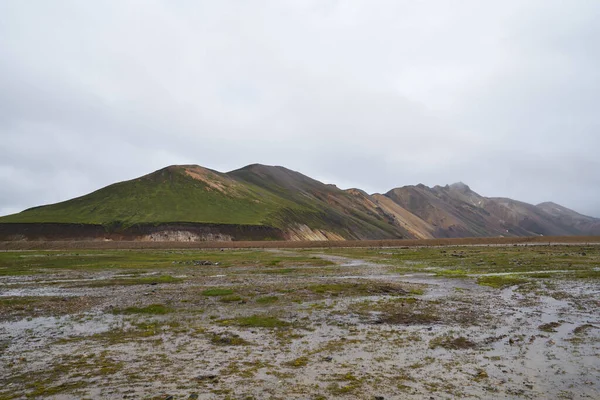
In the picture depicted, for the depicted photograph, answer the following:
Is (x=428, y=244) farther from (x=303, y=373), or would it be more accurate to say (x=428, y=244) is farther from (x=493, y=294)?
(x=303, y=373)

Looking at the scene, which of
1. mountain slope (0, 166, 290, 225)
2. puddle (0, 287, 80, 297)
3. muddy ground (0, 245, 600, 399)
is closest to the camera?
muddy ground (0, 245, 600, 399)

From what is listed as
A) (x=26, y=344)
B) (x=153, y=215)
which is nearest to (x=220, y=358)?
(x=26, y=344)

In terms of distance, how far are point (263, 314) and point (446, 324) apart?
990 cm

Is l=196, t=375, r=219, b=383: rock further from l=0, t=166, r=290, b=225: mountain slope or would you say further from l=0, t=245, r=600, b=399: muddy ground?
l=0, t=166, r=290, b=225: mountain slope

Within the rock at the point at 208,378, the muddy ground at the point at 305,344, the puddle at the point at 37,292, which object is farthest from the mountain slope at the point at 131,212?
the rock at the point at 208,378

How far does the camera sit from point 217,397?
10.4 m

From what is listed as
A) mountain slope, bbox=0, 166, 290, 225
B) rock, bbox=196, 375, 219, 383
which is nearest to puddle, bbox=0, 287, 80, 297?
rock, bbox=196, 375, 219, 383

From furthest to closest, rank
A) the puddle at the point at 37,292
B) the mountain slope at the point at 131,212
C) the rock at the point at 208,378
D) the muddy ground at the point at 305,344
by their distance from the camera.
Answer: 1. the mountain slope at the point at 131,212
2. the puddle at the point at 37,292
3. the rock at the point at 208,378
4. the muddy ground at the point at 305,344

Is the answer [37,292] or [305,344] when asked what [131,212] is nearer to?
[37,292]

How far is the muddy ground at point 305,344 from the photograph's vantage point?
36.4 feet

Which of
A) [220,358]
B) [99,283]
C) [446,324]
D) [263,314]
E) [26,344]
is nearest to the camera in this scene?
[220,358]

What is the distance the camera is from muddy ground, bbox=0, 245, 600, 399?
11086mm

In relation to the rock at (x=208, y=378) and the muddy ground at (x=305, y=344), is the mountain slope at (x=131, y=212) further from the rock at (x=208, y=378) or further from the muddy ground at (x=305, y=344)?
the rock at (x=208, y=378)

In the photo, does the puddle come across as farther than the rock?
Yes
